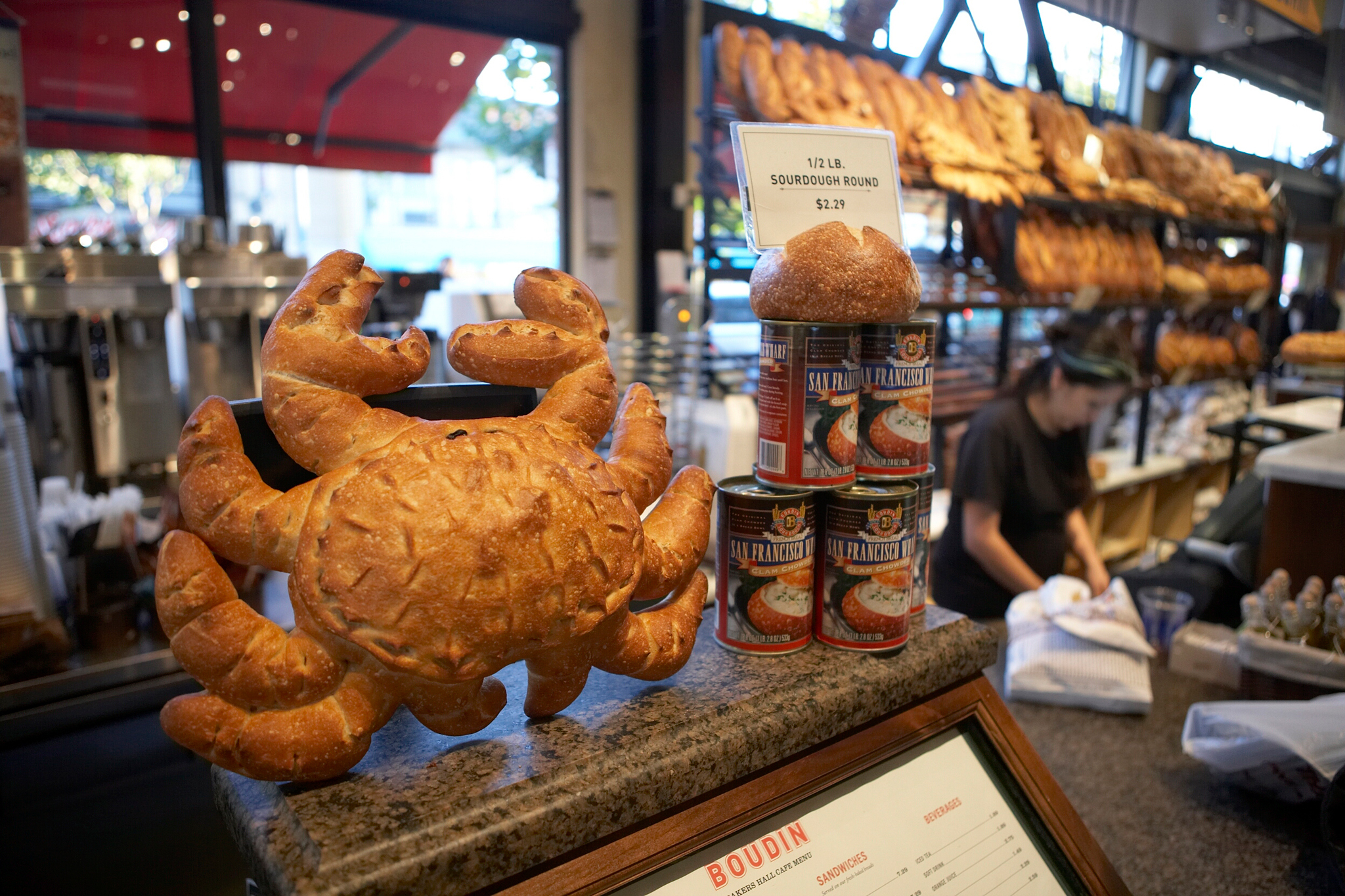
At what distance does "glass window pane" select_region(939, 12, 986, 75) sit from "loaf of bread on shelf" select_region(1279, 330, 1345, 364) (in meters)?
2.88

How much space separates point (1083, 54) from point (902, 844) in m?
6.52

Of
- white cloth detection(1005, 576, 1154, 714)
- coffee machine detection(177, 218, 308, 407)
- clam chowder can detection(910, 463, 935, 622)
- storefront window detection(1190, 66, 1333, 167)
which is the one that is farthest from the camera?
storefront window detection(1190, 66, 1333, 167)

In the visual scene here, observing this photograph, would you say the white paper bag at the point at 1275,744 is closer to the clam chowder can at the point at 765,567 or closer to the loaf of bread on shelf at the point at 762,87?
the clam chowder can at the point at 765,567

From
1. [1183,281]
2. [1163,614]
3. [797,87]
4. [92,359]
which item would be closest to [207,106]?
[92,359]

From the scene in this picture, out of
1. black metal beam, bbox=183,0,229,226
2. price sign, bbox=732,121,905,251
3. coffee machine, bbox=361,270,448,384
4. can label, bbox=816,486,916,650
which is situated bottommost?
can label, bbox=816,486,916,650

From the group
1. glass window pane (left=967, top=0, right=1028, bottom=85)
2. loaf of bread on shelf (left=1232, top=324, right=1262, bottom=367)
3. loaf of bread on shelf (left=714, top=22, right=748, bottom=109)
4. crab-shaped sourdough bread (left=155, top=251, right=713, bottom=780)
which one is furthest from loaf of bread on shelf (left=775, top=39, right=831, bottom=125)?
loaf of bread on shelf (left=1232, top=324, right=1262, bottom=367)

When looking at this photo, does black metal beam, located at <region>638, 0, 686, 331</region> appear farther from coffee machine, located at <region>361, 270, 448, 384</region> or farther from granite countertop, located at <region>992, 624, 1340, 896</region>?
granite countertop, located at <region>992, 624, 1340, 896</region>

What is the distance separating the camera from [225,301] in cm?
240

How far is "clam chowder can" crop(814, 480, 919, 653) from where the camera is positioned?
940mm

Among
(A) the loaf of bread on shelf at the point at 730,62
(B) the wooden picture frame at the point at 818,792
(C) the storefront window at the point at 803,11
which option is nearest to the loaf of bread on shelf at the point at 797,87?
(A) the loaf of bread on shelf at the point at 730,62

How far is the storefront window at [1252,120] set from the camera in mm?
3438

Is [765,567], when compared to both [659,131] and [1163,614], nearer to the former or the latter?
[1163,614]

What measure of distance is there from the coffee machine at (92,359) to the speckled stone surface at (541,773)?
1.84 meters

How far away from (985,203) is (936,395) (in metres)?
0.89
